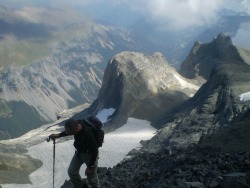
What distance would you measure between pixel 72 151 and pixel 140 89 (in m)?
33.4

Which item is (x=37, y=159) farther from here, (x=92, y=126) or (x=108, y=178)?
(x=92, y=126)

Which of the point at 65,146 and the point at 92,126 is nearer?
the point at 92,126

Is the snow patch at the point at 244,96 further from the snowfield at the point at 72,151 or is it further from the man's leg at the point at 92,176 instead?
the man's leg at the point at 92,176

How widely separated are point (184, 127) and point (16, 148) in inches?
1107

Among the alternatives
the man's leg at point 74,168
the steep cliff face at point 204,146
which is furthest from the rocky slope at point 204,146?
the man's leg at point 74,168

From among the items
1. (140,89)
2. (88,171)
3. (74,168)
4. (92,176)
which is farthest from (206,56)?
(88,171)

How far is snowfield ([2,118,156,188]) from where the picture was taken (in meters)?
67.3

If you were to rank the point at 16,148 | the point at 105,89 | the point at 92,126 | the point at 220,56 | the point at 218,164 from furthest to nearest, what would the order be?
the point at 220,56 → the point at 105,89 → the point at 16,148 → the point at 218,164 → the point at 92,126

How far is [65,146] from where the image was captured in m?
83.4

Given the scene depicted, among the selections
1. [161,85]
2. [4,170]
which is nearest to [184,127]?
[4,170]

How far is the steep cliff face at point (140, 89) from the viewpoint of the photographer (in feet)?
350

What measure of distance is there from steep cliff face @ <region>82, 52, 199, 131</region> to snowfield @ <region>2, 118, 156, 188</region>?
374 centimetres

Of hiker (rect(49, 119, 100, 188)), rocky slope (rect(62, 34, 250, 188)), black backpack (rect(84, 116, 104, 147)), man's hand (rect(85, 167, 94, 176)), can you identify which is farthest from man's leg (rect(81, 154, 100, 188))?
rocky slope (rect(62, 34, 250, 188))

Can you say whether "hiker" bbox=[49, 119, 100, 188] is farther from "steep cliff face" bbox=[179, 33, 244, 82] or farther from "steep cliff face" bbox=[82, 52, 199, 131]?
"steep cliff face" bbox=[179, 33, 244, 82]
